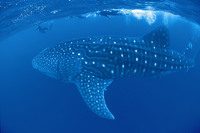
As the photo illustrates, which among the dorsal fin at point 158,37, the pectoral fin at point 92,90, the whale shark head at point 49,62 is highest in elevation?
the dorsal fin at point 158,37

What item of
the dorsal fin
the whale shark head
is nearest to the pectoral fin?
the whale shark head

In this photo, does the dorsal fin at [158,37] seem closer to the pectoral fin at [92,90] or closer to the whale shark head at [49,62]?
the pectoral fin at [92,90]

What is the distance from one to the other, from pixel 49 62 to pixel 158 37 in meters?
4.04

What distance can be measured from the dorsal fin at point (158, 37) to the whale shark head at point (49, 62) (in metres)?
3.26

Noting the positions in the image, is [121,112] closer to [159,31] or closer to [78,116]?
[78,116]

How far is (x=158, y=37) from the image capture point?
5652 mm

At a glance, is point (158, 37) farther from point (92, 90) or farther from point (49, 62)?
point (49, 62)

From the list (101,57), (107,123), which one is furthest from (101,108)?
(107,123)

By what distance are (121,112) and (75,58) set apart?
10708mm

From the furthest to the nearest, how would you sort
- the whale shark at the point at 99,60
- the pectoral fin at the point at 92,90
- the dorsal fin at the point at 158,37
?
the dorsal fin at the point at 158,37 → the whale shark at the point at 99,60 → the pectoral fin at the point at 92,90

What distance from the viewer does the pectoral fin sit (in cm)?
465

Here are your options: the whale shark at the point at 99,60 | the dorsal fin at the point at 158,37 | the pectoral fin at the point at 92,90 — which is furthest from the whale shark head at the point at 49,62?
the dorsal fin at the point at 158,37

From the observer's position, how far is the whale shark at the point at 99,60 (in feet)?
16.6

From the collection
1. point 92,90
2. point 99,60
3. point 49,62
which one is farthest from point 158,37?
point 49,62
